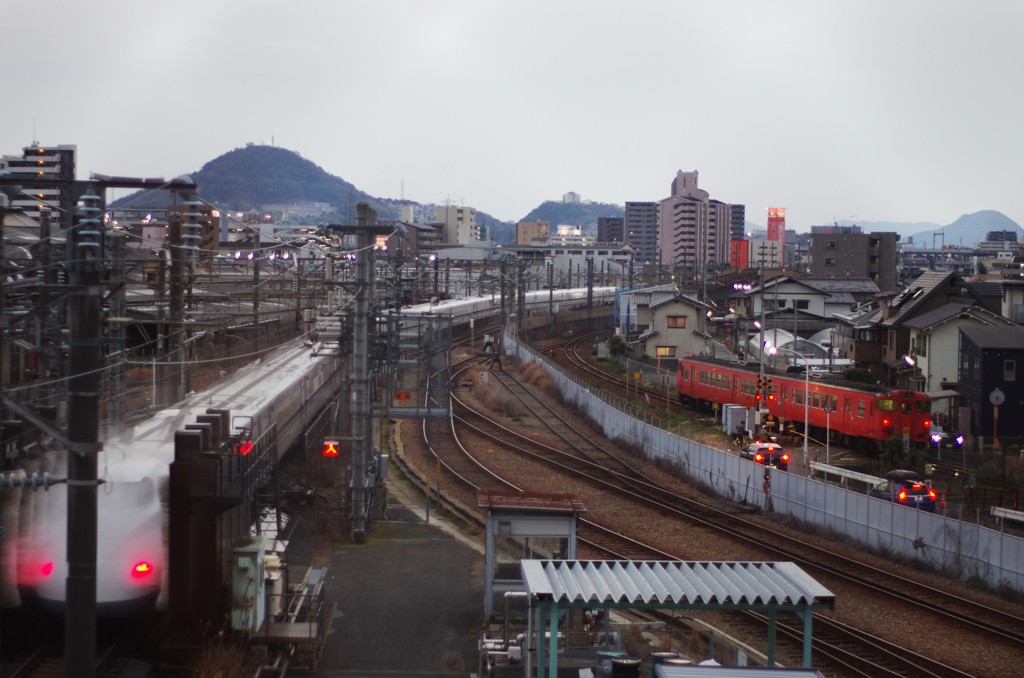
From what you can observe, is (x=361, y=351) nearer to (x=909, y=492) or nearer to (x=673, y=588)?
(x=673, y=588)

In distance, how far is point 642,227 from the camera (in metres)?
123

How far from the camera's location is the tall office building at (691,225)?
89000mm

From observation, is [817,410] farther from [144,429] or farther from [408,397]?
[144,429]

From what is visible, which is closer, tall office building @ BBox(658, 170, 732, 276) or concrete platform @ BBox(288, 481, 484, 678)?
concrete platform @ BBox(288, 481, 484, 678)

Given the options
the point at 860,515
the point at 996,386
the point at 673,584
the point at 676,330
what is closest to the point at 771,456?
the point at 860,515

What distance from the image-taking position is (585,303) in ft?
166

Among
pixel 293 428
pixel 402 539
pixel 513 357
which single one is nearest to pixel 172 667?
pixel 402 539

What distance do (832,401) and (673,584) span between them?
13590 millimetres

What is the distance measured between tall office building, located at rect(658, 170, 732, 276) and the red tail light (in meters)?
74.5

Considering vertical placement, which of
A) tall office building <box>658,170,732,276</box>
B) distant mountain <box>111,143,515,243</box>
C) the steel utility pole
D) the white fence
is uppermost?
distant mountain <box>111,143,515,243</box>

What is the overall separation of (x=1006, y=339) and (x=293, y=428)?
44.6 feet

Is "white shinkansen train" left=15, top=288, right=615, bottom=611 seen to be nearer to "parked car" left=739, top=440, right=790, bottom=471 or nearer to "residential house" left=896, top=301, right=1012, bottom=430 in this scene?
"parked car" left=739, top=440, right=790, bottom=471

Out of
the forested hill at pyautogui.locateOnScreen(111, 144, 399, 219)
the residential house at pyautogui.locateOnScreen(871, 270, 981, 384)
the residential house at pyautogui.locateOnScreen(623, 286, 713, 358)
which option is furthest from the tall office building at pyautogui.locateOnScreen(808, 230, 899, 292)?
the forested hill at pyautogui.locateOnScreen(111, 144, 399, 219)

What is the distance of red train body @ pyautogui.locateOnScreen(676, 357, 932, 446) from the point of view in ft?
57.3
